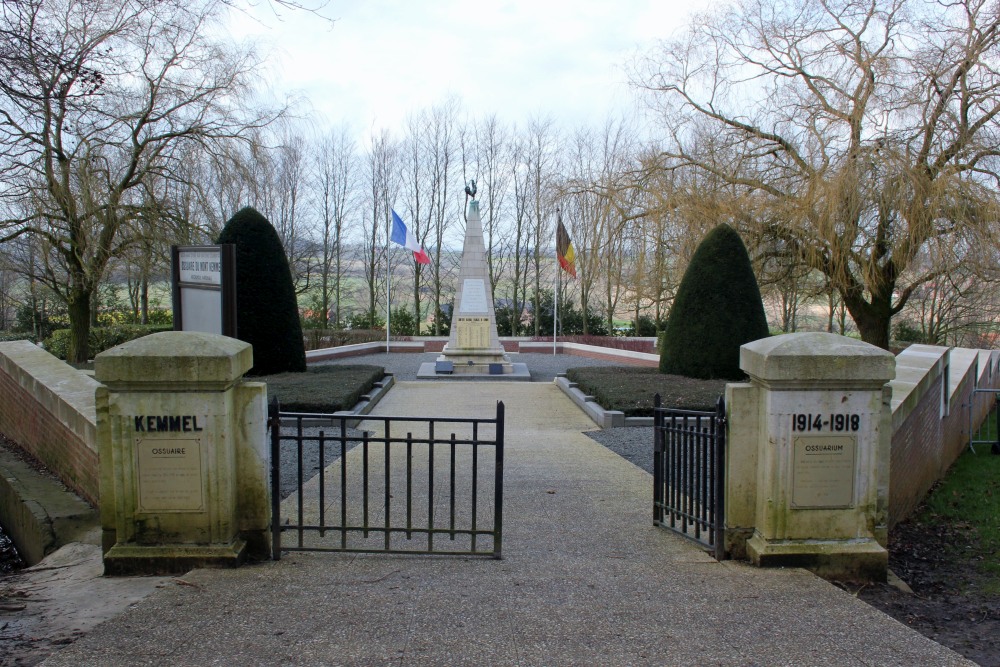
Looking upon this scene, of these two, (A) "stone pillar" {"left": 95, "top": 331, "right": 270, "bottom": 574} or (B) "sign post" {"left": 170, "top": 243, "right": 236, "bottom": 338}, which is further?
(B) "sign post" {"left": 170, "top": 243, "right": 236, "bottom": 338}

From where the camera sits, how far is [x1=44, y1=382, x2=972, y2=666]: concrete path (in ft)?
10.7

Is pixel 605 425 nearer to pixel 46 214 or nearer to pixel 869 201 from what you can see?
pixel 869 201

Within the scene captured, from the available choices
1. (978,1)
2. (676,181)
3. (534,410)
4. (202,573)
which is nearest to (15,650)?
(202,573)

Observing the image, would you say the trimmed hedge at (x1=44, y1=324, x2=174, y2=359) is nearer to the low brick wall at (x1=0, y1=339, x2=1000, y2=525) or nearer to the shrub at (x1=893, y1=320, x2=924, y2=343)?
the low brick wall at (x1=0, y1=339, x2=1000, y2=525)

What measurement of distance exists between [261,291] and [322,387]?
3.39 meters

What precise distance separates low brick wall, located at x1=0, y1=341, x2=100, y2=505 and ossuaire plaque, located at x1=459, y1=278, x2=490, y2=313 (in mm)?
12421

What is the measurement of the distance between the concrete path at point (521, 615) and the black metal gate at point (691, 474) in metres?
0.20

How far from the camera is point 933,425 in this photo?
332 inches

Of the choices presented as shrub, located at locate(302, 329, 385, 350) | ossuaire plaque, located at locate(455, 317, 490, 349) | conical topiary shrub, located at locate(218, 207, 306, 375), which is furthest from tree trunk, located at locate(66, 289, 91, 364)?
ossuaire plaque, located at locate(455, 317, 490, 349)

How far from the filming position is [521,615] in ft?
12.2

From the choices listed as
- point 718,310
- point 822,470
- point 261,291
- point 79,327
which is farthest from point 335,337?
point 822,470

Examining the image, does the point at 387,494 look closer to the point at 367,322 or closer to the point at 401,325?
the point at 401,325

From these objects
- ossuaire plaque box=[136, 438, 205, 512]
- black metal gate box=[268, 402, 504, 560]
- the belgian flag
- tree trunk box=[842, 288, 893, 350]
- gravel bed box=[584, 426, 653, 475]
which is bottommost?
gravel bed box=[584, 426, 653, 475]

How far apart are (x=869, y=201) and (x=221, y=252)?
565 inches
